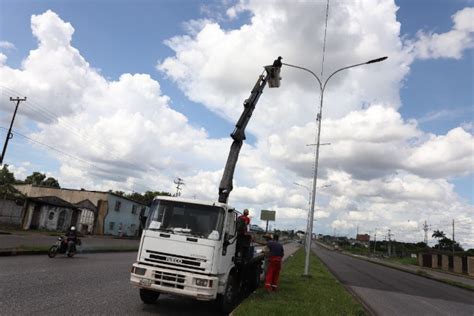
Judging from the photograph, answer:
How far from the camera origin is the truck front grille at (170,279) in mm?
8539

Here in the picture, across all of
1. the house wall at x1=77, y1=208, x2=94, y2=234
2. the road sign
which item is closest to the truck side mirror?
the house wall at x1=77, y1=208, x2=94, y2=234

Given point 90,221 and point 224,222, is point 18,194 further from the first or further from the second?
point 224,222

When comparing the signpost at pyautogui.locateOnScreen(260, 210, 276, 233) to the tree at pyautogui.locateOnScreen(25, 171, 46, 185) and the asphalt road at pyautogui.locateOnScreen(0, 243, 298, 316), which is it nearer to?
the tree at pyautogui.locateOnScreen(25, 171, 46, 185)

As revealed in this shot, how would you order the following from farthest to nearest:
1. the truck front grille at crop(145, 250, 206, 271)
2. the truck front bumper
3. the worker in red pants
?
1. the worker in red pants
2. the truck front grille at crop(145, 250, 206, 271)
3. the truck front bumper

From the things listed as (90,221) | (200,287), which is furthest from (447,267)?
(200,287)

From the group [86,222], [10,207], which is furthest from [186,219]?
[86,222]

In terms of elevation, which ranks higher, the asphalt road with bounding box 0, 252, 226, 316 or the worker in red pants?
the worker in red pants

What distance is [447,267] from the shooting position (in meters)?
56.1

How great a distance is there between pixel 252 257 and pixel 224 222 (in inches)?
136

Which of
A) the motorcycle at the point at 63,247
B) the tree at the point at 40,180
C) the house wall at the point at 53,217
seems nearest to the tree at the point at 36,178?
the tree at the point at 40,180

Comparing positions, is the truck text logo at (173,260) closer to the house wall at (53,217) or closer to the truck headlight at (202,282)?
the truck headlight at (202,282)

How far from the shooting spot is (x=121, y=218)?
56031mm

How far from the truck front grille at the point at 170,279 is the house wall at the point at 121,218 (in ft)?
148

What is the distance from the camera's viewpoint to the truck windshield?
29.8 feet
